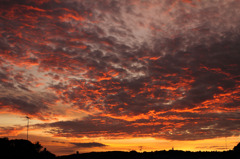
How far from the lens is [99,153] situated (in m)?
109

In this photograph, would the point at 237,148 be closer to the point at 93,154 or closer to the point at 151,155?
the point at 151,155

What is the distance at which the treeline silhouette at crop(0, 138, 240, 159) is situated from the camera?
7769 centimetres

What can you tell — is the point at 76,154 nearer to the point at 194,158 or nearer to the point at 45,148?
the point at 45,148

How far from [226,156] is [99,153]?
6123cm

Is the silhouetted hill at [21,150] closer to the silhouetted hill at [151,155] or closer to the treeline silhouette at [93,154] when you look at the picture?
the treeline silhouette at [93,154]

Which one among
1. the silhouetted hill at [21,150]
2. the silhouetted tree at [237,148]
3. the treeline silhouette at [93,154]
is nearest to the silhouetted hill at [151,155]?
the treeline silhouette at [93,154]

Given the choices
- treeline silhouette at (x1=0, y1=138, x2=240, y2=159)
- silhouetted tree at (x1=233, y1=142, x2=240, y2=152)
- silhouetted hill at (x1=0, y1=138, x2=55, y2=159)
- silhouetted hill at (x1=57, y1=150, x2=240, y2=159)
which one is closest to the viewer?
silhouetted hill at (x1=0, y1=138, x2=55, y2=159)

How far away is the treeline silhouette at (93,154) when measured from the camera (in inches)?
3059

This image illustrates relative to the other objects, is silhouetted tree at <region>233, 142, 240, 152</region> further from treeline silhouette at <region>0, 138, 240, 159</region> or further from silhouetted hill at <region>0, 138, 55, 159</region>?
silhouetted hill at <region>0, 138, 55, 159</region>

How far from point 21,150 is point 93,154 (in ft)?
119

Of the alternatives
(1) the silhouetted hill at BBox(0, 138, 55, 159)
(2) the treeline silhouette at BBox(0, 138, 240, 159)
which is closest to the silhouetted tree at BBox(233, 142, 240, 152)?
(2) the treeline silhouette at BBox(0, 138, 240, 159)

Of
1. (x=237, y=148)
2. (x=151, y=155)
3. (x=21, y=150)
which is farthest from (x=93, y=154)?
(x=237, y=148)

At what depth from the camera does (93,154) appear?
350 ft

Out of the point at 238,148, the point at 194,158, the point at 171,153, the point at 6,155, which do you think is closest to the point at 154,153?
the point at 171,153
